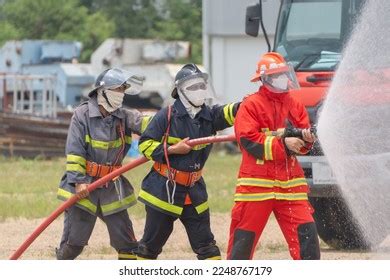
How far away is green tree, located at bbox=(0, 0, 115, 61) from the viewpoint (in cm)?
4334

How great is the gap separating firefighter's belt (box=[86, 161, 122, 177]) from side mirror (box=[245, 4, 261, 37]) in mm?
3064

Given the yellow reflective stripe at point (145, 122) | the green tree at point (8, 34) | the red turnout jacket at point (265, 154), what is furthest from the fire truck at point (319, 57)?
the green tree at point (8, 34)

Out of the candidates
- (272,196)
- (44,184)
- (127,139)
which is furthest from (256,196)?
(44,184)

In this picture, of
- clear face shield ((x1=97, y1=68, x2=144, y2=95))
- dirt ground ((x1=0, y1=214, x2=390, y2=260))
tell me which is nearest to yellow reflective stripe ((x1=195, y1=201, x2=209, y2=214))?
clear face shield ((x1=97, y1=68, x2=144, y2=95))

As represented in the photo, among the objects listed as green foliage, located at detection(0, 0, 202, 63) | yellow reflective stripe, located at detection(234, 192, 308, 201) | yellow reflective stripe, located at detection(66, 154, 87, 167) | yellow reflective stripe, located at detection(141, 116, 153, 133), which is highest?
yellow reflective stripe, located at detection(141, 116, 153, 133)

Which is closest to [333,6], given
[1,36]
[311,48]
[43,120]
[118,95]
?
[311,48]

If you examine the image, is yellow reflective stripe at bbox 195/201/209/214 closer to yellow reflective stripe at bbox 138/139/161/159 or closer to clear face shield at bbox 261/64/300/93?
yellow reflective stripe at bbox 138/139/161/159

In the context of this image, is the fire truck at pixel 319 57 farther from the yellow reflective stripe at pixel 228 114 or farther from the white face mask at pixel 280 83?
the white face mask at pixel 280 83

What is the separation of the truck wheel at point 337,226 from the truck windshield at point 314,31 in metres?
1.33

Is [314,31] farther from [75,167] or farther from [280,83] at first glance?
[280,83]

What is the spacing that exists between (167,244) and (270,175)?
4.07 m

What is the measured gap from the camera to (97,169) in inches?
376

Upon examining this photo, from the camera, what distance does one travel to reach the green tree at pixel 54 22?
43.3m
